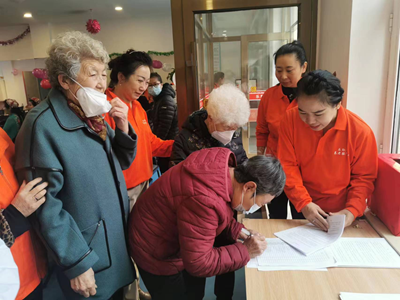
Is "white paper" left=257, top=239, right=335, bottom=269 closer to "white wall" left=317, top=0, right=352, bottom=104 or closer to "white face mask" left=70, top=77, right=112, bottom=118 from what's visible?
"white face mask" left=70, top=77, right=112, bottom=118

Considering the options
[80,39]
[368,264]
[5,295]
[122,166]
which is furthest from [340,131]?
[5,295]

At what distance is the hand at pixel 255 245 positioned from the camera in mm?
1146

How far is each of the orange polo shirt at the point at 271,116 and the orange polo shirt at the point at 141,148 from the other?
0.69 metres

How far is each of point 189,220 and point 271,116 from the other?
121 centimetres

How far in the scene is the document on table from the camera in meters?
1.17

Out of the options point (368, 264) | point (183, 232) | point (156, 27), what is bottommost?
point (368, 264)

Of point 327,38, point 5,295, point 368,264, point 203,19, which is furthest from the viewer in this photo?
point 203,19

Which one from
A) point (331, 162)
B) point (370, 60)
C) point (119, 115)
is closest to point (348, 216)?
point (331, 162)

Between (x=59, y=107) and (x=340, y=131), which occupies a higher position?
(x=59, y=107)

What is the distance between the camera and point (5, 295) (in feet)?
2.15

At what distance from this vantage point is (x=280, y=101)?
192 centimetres

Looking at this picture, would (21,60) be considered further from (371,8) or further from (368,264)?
(368,264)

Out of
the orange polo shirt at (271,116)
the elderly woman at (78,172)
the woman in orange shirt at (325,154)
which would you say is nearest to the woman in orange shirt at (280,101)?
the orange polo shirt at (271,116)

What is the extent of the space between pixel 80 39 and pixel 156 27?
586 centimetres
